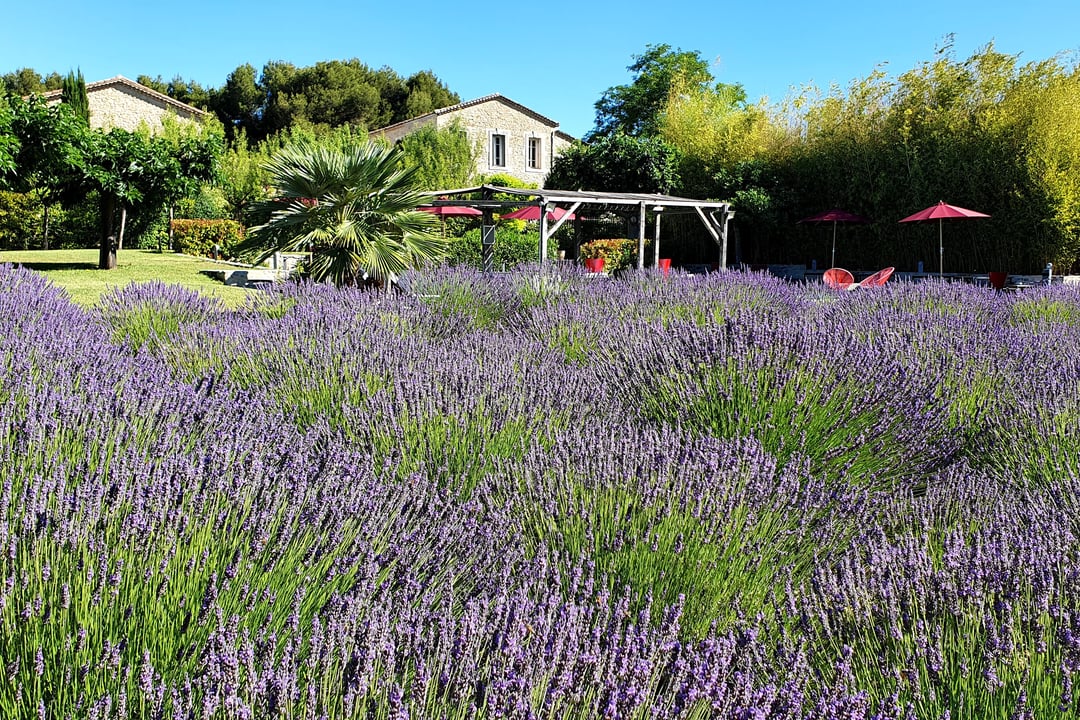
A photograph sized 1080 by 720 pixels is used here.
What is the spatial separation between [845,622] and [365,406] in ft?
6.35

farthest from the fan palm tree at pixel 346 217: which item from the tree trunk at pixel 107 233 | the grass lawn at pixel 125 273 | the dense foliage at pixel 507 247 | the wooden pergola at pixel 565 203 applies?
the tree trunk at pixel 107 233

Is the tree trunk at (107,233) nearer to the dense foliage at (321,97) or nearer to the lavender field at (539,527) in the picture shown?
the lavender field at (539,527)

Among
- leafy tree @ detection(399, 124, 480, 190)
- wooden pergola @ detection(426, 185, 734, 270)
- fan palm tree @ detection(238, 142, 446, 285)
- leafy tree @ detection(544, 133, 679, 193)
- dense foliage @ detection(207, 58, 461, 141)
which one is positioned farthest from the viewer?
dense foliage @ detection(207, 58, 461, 141)

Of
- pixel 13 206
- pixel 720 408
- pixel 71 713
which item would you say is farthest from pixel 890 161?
pixel 13 206

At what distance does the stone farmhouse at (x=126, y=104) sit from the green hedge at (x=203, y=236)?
11789 millimetres

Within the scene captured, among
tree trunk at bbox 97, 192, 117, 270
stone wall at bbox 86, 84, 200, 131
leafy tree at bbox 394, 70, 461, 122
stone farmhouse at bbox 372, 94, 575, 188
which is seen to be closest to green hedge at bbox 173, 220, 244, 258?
tree trunk at bbox 97, 192, 117, 270

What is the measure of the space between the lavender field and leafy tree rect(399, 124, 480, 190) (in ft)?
78.9

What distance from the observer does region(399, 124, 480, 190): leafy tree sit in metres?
27.6

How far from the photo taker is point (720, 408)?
306cm

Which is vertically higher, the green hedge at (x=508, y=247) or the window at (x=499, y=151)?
the window at (x=499, y=151)

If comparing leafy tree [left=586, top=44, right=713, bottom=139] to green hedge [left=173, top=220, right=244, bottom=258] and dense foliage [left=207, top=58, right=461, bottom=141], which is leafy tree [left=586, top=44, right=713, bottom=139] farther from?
green hedge [left=173, top=220, right=244, bottom=258]

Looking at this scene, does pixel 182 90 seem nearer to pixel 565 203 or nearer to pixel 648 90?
pixel 648 90

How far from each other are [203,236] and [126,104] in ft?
49.5

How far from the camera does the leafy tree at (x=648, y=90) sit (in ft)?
112
